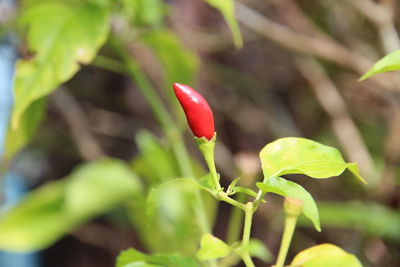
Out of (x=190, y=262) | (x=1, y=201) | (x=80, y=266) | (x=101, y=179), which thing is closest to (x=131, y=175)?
(x=101, y=179)

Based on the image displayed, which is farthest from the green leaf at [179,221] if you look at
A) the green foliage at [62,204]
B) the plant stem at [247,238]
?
the plant stem at [247,238]

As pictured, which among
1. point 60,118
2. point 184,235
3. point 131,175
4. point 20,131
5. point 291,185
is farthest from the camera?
point 60,118

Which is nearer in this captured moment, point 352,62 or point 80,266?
point 352,62

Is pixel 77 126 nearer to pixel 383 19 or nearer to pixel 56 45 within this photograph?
pixel 383 19

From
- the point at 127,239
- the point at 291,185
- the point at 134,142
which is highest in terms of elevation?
the point at 291,185

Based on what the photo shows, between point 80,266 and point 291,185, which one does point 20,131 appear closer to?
point 291,185

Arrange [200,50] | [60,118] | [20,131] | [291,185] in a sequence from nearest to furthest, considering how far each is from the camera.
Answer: [291,185]
[20,131]
[200,50]
[60,118]

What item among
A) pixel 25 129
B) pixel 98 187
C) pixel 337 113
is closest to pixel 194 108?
pixel 25 129
